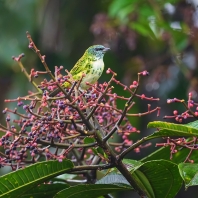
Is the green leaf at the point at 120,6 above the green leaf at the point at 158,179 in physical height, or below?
above

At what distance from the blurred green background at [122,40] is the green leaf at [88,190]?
2.69m

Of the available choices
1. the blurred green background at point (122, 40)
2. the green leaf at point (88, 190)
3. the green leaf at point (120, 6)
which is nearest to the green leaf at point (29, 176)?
the green leaf at point (88, 190)

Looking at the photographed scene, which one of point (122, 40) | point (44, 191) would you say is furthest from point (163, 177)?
point (122, 40)

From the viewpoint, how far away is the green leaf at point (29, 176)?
177cm

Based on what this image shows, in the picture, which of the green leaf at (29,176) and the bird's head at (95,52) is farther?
the bird's head at (95,52)

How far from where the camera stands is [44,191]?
6.52 ft

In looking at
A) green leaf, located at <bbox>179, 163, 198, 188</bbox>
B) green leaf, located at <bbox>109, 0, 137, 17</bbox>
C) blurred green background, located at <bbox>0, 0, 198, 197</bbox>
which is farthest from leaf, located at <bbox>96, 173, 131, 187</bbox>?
green leaf, located at <bbox>109, 0, 137, 17</bbox>

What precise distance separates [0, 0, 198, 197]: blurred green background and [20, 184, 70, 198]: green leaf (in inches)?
105

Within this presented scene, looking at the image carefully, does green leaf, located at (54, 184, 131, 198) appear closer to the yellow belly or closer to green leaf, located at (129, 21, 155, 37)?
the yellow belly

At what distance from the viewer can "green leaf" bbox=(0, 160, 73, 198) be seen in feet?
5.80

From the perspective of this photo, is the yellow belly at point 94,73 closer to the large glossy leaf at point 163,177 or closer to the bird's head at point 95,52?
the bird's head at point 95,52

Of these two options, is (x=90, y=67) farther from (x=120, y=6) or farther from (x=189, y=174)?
(x=120, y=6)

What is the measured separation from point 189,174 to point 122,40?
4341 mm

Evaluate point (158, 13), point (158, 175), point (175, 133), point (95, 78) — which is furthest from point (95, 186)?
point (158, 13)
